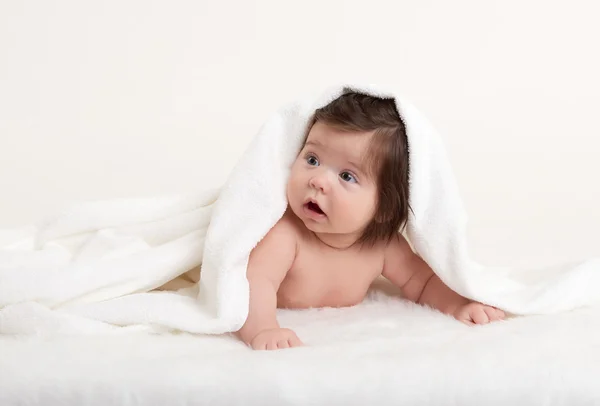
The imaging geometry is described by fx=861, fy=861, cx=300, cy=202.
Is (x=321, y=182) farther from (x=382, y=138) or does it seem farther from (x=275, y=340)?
(x=275, y=340)

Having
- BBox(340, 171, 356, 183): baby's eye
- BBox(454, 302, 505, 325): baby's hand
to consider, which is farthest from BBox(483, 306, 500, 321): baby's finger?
BBox(340, 171, 356, 183): baby's eye

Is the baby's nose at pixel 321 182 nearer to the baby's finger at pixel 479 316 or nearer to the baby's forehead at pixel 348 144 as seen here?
the baby's forehead at pixel 348 144

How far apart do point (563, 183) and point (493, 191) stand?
221mm

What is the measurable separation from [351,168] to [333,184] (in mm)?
43

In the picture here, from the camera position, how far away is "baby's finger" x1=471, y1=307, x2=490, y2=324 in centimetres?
148

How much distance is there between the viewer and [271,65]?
10.7 ft

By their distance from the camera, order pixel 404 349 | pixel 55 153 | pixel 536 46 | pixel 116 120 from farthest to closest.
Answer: pixel 536 46, pixel 116 120, pixel 55 153, pixel 404 349

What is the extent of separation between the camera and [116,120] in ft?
10.2

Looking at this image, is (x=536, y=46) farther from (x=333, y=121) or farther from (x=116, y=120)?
(x=333, y=121)

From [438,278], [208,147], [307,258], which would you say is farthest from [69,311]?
[208,147]

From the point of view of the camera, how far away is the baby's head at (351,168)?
1.44 metres

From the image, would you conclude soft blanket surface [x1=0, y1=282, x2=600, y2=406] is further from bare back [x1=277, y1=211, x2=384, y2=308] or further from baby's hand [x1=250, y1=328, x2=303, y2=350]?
bare back [x1=277, y1=211, x2=384, y2=308]

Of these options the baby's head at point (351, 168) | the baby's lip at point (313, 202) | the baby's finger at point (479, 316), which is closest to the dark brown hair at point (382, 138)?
the baby's head at point (351, 168)

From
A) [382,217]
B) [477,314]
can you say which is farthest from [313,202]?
[477,314]
